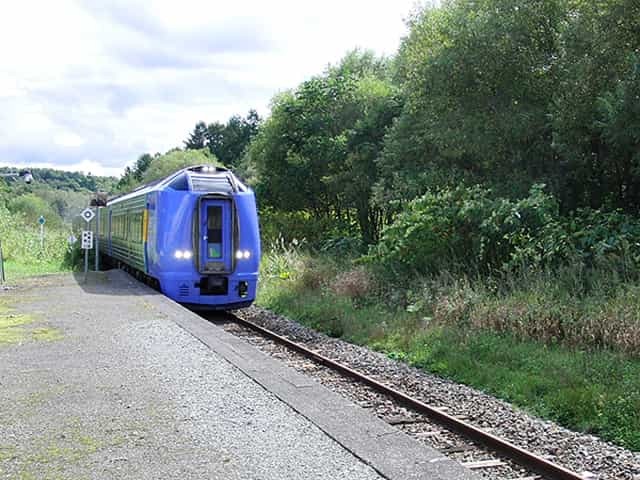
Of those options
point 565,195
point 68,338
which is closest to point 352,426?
point 68,338

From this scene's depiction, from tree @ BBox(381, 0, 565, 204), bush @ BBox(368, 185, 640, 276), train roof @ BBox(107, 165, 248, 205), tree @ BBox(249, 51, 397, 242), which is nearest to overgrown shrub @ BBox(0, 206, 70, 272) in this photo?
tree @ BBox(249, 51, 397, 242)

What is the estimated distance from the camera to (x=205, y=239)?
622 inches

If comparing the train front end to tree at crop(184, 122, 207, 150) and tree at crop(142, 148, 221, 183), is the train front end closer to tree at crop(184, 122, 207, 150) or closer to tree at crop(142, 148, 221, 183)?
tree at crop(142, 148, 221, 183)

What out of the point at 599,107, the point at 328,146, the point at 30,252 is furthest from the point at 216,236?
the point at 30,252

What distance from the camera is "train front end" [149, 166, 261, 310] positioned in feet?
51.5

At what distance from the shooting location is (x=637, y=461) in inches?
251

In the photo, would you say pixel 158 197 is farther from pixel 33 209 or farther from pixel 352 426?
pixel 33 209

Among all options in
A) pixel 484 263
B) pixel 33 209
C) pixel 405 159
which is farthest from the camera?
pixel 33 209

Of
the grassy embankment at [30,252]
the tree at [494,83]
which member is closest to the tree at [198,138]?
the grassy embankment at [30,252]

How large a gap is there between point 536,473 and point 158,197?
1171 cm

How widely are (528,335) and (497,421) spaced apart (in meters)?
3.23

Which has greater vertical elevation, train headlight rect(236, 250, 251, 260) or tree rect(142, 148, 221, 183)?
tree rect(142, 148, 221, 183)

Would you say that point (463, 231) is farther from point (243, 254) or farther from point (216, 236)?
point (216, 236)

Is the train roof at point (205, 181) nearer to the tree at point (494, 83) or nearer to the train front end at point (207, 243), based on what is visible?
the train front end at point (207, 243)
